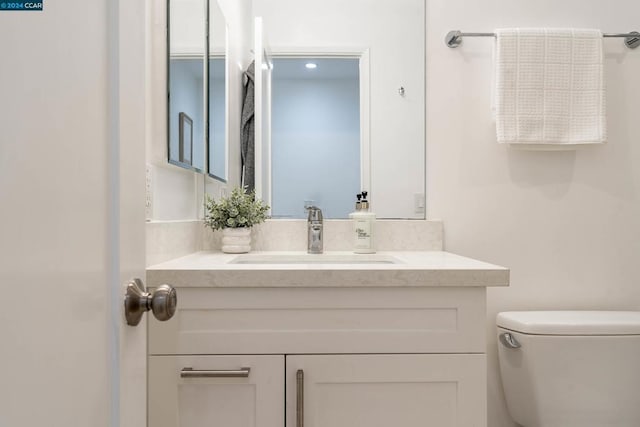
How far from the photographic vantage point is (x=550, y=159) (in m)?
1.57

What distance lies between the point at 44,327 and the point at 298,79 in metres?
1.31

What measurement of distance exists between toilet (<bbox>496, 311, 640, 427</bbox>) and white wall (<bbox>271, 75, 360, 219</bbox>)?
717 millimetres

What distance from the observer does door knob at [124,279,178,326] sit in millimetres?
560

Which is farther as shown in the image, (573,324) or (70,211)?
(573,324)

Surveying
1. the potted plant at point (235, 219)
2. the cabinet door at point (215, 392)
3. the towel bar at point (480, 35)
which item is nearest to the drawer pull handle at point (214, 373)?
the cabinet door at point (215, 392)

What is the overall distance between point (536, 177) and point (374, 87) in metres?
0.64

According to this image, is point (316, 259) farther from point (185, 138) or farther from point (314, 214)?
point (185, 138)

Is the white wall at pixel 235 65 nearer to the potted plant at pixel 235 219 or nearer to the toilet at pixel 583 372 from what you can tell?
the potted plant at pixel 235 219

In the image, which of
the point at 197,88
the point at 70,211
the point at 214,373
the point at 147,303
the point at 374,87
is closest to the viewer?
the point at 70,211

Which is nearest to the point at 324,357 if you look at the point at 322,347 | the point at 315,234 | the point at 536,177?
the point at 322,347

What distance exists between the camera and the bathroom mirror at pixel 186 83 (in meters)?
1.19

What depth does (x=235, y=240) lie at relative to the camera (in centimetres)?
142

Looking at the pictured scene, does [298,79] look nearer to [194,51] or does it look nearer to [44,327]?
[194,51]

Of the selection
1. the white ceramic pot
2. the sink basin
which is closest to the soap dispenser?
the sink basin
